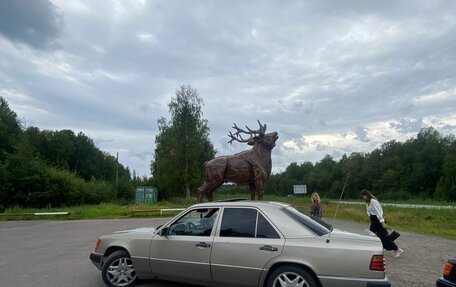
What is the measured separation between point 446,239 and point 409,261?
6.05 metres

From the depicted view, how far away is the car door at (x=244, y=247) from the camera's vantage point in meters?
5.54

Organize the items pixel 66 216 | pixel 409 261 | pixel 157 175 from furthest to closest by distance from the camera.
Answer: pixel 157 175 < pixel 66 216 < pixel 409 261

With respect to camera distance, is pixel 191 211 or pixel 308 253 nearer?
pixel 308 253

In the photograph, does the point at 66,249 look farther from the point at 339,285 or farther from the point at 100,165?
the point at 100,165

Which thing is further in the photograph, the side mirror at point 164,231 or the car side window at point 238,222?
the side mirror at point 164,231

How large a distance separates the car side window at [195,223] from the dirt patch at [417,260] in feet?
7.55

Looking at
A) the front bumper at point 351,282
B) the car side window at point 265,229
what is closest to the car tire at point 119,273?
the car side window at point 265,229

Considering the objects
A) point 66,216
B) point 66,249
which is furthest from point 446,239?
point 66,216

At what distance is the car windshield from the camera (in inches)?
224

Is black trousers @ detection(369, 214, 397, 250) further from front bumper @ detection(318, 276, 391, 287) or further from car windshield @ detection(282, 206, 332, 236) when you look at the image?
front bumper @ detection(318, 276, 391, 287)

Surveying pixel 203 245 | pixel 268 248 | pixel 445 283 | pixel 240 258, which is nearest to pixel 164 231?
pixel 203 245

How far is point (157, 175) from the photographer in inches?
1698

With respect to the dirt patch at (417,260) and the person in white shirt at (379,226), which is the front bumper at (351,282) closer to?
the dirt patch at (417,260)

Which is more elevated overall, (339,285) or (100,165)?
(100,165)
